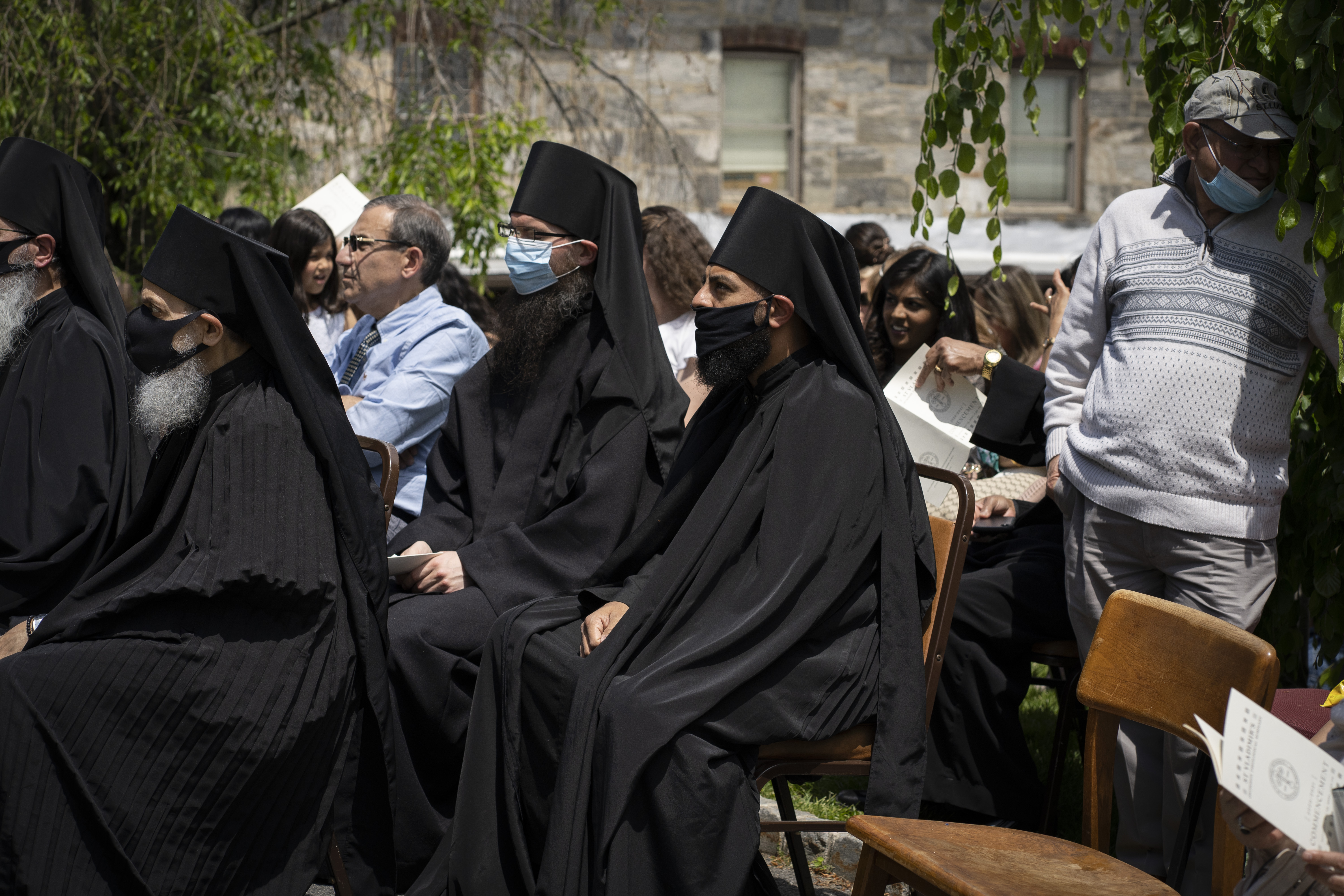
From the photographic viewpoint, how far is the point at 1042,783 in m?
4.09

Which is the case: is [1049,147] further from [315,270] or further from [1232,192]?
[1232,192]

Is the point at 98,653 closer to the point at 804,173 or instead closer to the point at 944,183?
the point at 944,183

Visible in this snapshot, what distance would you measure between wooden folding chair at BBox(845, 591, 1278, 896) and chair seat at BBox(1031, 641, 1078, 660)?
3.73 ft

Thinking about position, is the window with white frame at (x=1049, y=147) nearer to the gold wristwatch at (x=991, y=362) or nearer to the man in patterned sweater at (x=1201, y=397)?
the gold wristwatch at (x=991, y=362)

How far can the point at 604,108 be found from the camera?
1108cm

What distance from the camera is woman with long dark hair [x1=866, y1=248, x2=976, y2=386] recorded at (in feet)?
16.4

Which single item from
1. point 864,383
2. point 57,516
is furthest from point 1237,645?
point 57,516

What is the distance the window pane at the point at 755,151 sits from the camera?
1230 cm

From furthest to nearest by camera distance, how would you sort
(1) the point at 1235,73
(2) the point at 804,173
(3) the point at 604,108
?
(2) the point at 804,173 → (3) the point at 604,108 → (1) the point at 1235,73

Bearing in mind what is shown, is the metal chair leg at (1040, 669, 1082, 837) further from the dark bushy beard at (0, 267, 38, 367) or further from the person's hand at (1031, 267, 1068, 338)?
the dark bushy beard at (0, 267, 38, 367)

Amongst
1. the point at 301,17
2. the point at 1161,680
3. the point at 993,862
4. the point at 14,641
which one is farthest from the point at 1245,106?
the point at 301,17

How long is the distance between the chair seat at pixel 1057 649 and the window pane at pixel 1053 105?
31.9 feet

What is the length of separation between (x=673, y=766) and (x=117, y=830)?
139 cm

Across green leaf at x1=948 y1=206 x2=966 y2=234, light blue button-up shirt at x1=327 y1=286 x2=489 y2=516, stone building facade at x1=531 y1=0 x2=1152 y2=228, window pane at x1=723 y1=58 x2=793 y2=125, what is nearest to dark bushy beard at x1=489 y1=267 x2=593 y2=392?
light blue button-up shirt at x1=327 y1=286 x2=489 y2=516
